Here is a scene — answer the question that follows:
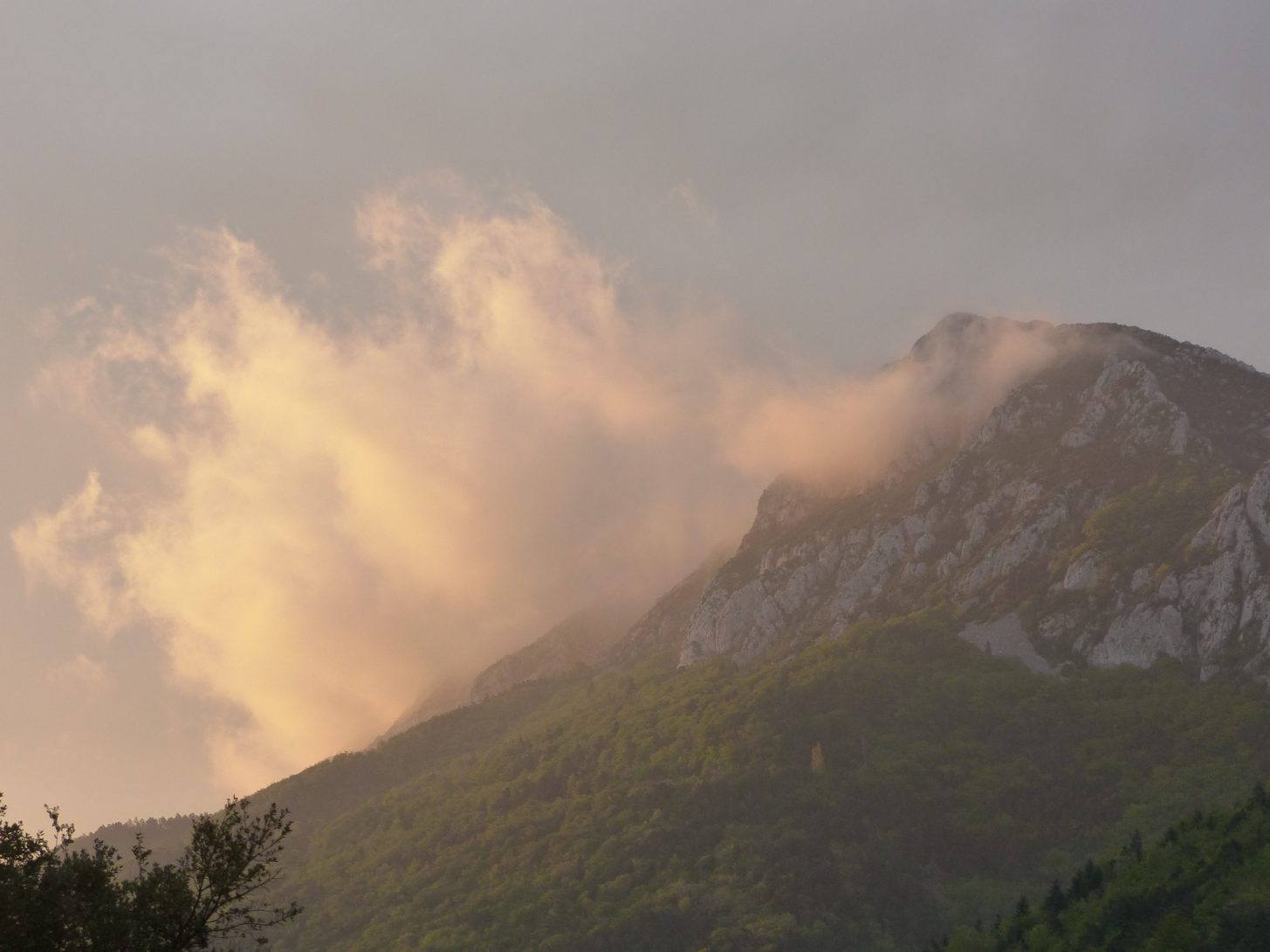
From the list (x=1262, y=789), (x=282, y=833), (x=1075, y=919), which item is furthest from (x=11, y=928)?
(x=1262, y=789)

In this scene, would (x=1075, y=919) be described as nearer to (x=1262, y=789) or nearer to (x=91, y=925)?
(x=1262, y=789)

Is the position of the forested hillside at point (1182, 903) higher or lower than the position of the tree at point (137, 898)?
lower

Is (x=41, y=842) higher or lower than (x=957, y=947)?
higher

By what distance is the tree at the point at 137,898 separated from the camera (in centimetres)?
6122

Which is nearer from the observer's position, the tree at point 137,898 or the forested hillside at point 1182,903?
the tree at point 137,898

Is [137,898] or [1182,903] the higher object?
[137,898]

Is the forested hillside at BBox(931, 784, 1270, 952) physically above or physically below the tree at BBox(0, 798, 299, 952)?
below

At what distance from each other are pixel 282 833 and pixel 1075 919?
159789mm

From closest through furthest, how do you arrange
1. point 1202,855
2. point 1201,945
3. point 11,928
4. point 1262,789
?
point 11,928 → point 1201,945 → point 1202,855 → point 1262,789

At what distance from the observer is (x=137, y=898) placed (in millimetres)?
63250

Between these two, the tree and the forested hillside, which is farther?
the forested hillside

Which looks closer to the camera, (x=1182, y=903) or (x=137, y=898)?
(x=137, y=898)

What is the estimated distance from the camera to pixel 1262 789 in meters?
193

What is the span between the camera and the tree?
61219 mm
